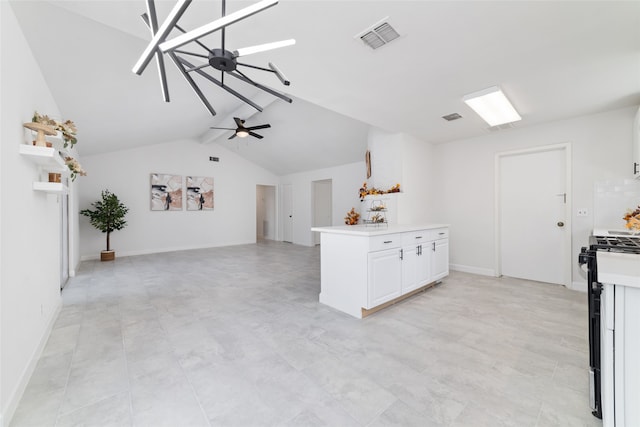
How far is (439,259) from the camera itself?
13.3ft

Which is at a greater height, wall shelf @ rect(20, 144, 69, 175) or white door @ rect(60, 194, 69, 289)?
wall shelf @ rect(20, 144, 69, 175)

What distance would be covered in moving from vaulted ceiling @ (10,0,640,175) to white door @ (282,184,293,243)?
16.7 ft

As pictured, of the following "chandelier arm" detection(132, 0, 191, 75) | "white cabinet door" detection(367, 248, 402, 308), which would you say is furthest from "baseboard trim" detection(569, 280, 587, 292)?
"chandelier arm" detection(132, 0, 191, 75)

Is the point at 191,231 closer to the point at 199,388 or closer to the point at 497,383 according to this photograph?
the point at 199,388

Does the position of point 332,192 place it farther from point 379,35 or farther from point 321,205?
point 379,35

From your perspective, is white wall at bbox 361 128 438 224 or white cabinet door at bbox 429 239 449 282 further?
white wall at bbox 361 128 438 224

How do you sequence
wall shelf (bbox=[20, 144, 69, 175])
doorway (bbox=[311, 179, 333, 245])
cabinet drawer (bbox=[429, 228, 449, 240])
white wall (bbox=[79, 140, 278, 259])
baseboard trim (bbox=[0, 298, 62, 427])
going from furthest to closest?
doorway (bbox=[311, 179, 333, 245]) → white wall (bbox=[79, 140, 278, 259]) → cabinet drawer (bbox=[429, 228, 449, 240]) → wall shelf (bbox=[20, 144, 69, 175]) → baseboard trim (bbox=[0, 298, 62, 427])

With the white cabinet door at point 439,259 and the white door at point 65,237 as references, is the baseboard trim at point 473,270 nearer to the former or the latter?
the white cabinet door at point 439,259

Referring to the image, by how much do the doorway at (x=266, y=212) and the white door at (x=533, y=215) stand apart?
728 centimetres

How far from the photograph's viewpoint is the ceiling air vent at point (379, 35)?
2.02m

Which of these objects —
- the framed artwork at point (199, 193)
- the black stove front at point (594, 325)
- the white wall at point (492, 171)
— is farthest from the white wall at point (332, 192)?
the black stove front at point (594, 325)

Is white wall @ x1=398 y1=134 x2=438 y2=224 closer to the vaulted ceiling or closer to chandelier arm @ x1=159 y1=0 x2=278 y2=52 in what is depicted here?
the vaulted ceiling

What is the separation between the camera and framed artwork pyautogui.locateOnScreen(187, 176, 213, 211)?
7.77 meters

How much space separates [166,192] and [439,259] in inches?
283
